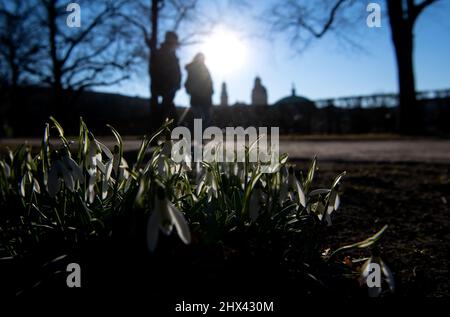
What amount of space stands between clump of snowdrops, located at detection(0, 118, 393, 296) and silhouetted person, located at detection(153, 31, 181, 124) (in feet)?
25.6

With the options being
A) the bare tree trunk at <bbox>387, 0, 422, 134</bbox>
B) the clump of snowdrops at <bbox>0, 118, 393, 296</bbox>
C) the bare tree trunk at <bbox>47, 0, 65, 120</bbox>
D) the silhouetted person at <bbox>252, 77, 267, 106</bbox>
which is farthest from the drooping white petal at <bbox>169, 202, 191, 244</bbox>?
the silhouetted person at <bbox>252, 77, 267, 106</bbox>

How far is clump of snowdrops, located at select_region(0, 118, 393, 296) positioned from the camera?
58.0 inches

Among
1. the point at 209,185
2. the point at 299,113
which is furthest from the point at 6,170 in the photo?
the point at 299,113

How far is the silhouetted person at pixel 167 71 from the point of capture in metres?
9.52

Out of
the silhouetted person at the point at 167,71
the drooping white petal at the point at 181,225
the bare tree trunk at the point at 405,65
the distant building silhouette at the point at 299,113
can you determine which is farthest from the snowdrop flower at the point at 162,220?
the distant building silhouette at the point at 299,113

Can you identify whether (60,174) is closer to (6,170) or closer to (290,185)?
(6,170)

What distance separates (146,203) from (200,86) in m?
7.59

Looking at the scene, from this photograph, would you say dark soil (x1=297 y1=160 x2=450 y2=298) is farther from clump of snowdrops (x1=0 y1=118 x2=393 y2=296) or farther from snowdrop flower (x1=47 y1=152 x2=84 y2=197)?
snowdrop flower (x1=47 y1=152 x2=84 y2=197)

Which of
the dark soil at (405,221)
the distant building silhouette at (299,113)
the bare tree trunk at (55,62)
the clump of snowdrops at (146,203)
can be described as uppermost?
the bare tree trunk at (55,62)

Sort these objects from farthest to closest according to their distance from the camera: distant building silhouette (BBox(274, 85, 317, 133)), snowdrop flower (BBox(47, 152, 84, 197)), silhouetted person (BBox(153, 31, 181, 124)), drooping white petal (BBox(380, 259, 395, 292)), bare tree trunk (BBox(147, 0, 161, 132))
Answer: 1. distant building silhouette (BBox(274, 85, 317, 133))
2. bare tree trunk (BBox(147, 0, 161, 132))
3. silhouetted person (BBox(153, 31, 181, 124))
4. snowdrop flower (BBox(47, 152, 84, 197))
5. drooping white petal (BBox(380, 259, 395, 292))

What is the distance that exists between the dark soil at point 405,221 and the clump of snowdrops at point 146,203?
15.8 inches

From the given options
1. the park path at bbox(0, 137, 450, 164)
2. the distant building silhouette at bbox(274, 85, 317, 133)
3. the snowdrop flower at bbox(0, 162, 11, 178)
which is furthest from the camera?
the distant building silhouette at bbox(274, 85, 317, 133)

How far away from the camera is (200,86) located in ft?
29.2

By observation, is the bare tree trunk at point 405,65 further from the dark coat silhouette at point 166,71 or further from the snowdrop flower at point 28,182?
the snowdrop flower at point 28,182
